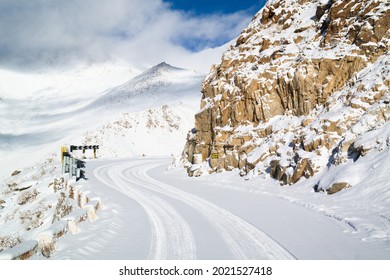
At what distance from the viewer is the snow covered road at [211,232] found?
7.53 meters

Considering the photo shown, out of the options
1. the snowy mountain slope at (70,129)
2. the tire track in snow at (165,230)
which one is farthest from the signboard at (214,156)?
the snowy mountain slope at (70,129)

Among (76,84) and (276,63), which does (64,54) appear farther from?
(276,63)

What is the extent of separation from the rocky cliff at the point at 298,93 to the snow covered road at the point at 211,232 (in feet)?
15.4

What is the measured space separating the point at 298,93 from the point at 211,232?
15768 mm

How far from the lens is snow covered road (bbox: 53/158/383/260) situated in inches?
296

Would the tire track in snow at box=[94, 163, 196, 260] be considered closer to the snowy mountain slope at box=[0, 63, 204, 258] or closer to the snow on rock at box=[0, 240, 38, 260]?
the snow on rock at box=[0, 240, 38, 260]

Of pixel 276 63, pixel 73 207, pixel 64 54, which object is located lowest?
pixel 73 207

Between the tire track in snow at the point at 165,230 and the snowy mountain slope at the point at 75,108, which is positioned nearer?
the tire track in snow at the point at 165,230

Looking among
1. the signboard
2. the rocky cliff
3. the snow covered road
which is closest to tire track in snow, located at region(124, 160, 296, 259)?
the snow covered road

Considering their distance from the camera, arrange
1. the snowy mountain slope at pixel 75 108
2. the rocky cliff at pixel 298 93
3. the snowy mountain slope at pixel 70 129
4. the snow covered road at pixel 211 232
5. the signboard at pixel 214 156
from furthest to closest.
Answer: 1. the snowy mountain slope at pixel 75 108
2. the signboard at pixel 214 156
3. the snowy mountain slope at pixel 70 129
4. the rocky cliff at pixel 298 93
5. the snow covered road at pixel 211 232

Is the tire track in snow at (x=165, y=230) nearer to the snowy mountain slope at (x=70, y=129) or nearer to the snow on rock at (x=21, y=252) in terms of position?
the snow on rock at (x=21, y=252)
